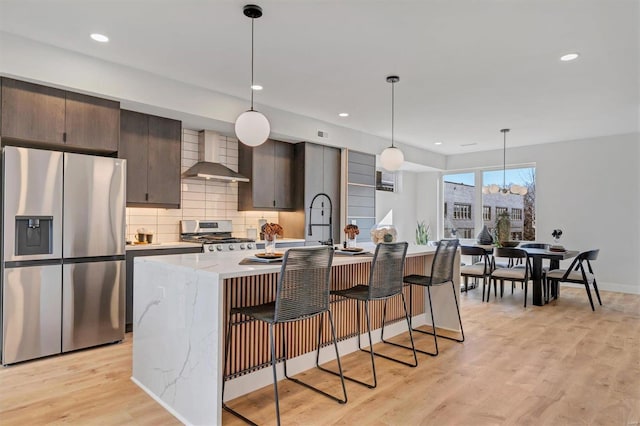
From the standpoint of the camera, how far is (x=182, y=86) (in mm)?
4184

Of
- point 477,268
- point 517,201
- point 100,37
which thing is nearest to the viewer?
point 100,37

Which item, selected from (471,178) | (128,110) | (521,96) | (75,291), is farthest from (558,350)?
(471,178)

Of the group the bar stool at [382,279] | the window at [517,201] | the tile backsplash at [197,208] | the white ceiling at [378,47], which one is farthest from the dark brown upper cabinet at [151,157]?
the window at [517,201]

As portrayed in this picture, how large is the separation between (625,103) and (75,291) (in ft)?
21.0

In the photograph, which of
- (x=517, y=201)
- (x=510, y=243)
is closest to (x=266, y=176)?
(x=510, y=243)

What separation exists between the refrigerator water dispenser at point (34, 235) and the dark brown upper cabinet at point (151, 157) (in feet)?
3.14

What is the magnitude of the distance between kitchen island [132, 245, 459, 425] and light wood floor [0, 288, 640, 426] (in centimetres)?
13

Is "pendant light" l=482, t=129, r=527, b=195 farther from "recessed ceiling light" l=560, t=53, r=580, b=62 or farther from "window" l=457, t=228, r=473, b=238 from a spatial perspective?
"recessed ceiling light" l=560, t=53, r=580, b=62

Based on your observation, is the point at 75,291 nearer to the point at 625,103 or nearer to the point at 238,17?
the point at 238,17

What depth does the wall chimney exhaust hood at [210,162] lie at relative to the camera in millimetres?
4781

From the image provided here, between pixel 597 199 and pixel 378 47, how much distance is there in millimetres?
5590

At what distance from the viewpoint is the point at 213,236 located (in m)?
5.07

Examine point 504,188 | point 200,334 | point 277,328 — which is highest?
point 504,188

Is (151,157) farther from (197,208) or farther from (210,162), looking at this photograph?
(197,208)
